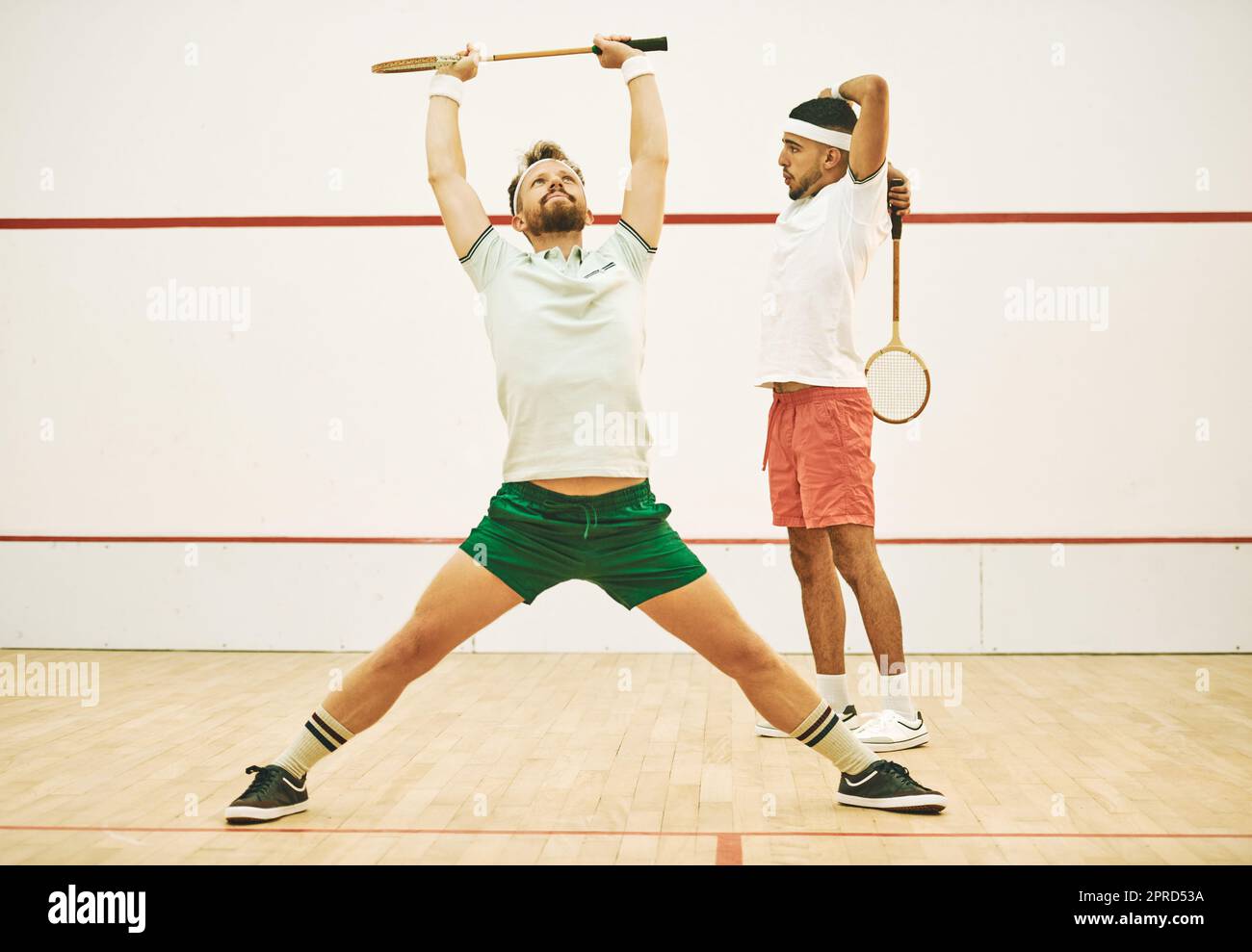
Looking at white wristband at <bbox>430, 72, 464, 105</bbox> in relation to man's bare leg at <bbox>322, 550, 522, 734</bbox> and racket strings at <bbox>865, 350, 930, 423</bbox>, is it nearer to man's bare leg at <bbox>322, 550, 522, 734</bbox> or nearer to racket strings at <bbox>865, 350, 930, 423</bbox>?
man's bare leg at <bbox>322, 550, 522, 734</bbox>

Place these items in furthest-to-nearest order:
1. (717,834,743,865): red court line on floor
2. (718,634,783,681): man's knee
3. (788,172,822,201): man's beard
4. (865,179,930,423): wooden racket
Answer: (865,179,930,423): wooden racket, (788,172,822,201): man's beard, (718,634,783,681): man's knee, (717,834,743,865): red court line on floor

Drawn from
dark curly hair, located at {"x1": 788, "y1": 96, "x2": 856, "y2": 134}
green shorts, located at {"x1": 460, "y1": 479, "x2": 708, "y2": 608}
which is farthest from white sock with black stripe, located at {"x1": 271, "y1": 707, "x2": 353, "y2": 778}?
dark curly hair, located at {"x1": 788, "y1": 96, "x2": 856, "y2": 134}

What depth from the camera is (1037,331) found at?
14.1 ft

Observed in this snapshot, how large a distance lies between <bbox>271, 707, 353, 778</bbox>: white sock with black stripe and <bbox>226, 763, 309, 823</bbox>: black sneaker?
0.02 m

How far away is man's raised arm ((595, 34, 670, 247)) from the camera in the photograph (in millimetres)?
2016

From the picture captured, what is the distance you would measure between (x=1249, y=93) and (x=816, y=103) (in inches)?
86.9

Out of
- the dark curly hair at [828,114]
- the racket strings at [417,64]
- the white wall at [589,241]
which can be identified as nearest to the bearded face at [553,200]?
the racket strings at [417,64]

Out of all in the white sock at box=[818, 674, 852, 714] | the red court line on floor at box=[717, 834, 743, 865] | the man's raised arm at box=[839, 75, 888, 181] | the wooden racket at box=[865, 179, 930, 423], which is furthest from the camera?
the wooden racket at box=[865, 179, 930, 423]

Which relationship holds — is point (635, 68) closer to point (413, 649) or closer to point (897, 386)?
point (413, 649)

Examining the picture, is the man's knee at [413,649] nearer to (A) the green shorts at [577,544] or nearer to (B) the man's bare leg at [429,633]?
(B) the man's bare leg at [429,633]

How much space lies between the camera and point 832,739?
2.14 m

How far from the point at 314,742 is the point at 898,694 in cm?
132

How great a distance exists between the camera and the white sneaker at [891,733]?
2.76 m
